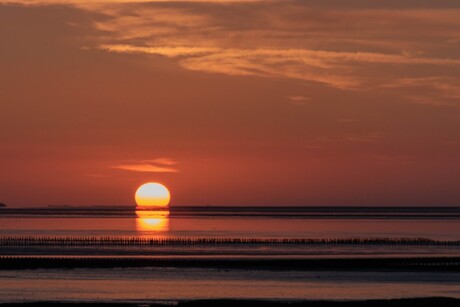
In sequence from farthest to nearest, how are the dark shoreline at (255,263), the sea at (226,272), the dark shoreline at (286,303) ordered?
the dark shoreline at (255,263), the sea at (226,272), the dark shoreline at (286,303)

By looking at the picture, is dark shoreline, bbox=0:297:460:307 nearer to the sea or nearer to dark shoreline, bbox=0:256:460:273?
the sea

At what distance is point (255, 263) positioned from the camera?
7394 centimetres

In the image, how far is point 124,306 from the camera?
47.5 m

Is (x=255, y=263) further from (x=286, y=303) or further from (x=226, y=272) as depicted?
(x=286, y=303)

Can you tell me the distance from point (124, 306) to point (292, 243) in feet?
193

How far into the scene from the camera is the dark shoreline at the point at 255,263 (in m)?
71.1

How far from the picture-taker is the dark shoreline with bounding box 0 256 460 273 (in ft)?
233

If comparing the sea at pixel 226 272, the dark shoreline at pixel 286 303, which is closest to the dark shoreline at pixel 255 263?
the sea at pixel 226 272

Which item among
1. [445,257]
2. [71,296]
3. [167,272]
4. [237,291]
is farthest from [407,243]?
[71,296]

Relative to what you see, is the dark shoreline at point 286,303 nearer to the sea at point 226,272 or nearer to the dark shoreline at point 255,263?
the sea at point 226,272

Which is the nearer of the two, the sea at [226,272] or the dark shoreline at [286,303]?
the dark shoreline at [286,303]

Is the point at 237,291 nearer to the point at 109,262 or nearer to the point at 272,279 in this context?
the point at 272,279

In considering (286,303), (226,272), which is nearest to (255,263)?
(226,272)

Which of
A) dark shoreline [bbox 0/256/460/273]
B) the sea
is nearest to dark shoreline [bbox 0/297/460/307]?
the sea
